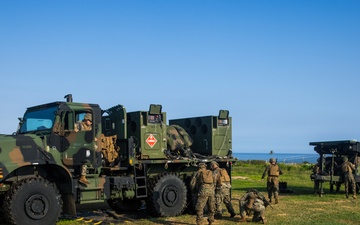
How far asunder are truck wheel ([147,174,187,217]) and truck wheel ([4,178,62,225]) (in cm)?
336

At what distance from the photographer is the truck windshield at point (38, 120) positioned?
11875 millimetres

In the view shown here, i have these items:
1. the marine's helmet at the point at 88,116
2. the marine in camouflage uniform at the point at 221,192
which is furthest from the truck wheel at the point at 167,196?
the marine's helmet at the point at 88,116

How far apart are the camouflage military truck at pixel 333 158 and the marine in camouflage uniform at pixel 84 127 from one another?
11.7 metres

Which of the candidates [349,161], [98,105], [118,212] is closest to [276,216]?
[118,212]

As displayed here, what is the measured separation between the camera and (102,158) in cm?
1335

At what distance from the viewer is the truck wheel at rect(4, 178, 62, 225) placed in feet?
34.5

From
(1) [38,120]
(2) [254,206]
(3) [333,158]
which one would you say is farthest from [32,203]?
(3) [333,158]

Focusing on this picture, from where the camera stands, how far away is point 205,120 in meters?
16.1

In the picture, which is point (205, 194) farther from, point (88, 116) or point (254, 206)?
point (88, 116)

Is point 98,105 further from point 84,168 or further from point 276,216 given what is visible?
point 276,216

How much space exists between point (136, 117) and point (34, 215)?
15.3 ft

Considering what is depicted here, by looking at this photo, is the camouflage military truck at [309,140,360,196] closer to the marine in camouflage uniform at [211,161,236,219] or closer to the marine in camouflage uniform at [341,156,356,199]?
the marine in camouflage uniform at [341,156,356,199]

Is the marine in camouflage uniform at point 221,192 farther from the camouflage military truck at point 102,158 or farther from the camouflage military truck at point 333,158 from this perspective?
the camouflage military truck at point 333,158

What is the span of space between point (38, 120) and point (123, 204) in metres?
4.75
